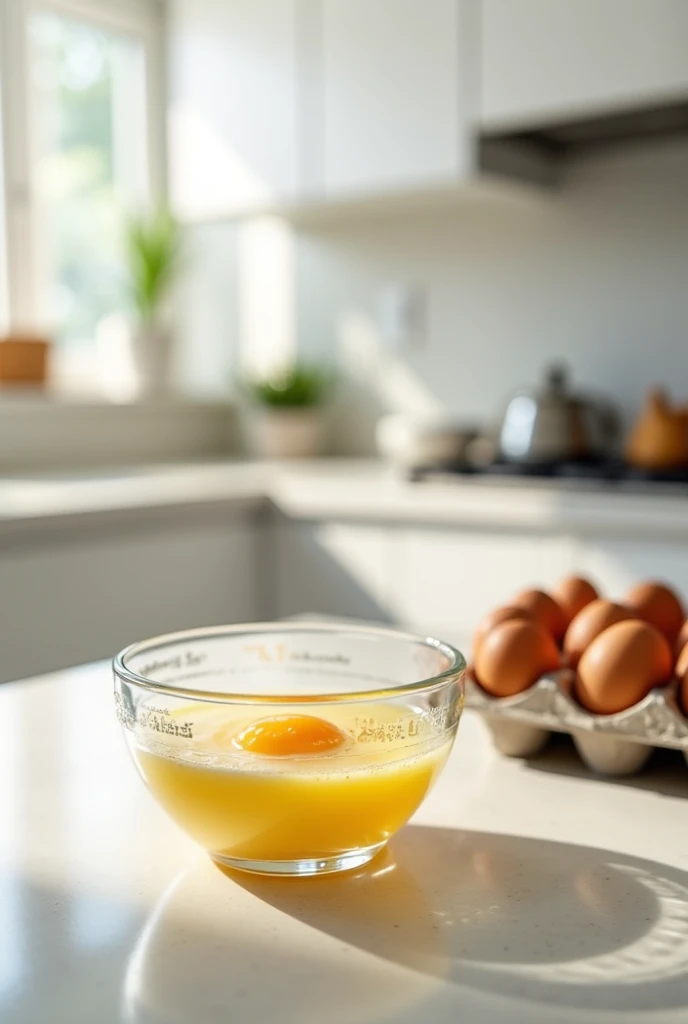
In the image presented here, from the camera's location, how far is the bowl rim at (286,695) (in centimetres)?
52

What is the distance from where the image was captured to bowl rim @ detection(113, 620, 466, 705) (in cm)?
52

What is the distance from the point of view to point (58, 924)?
0.52 m

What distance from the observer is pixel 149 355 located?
301cm

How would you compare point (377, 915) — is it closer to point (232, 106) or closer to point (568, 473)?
point (568, 473)

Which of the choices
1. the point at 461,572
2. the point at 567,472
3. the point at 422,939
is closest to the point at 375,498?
the point at 461,572

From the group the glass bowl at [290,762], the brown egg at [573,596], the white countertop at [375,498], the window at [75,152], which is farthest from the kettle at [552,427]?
the glass bowl at [290,762]

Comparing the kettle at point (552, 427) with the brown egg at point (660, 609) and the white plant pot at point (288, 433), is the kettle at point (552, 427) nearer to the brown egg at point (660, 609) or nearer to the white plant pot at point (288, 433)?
the white plant pot at point (288, 433)

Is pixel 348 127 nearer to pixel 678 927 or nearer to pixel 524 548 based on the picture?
pixel 524 548

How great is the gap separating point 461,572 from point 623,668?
54.8 inches

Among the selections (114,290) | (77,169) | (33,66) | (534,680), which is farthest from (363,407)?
(534,680)

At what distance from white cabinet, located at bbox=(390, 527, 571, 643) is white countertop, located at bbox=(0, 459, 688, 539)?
0.03 m

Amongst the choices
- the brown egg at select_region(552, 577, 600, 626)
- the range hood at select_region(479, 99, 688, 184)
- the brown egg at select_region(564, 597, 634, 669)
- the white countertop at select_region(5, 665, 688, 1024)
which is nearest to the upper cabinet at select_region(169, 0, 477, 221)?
the range hood at select_region(479, 99, 688, 184)

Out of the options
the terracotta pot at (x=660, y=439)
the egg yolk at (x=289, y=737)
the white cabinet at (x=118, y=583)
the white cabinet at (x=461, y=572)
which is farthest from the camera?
the terracotta pot at (x=660, y=439)

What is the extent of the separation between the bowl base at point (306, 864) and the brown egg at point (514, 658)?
19 centimetres
